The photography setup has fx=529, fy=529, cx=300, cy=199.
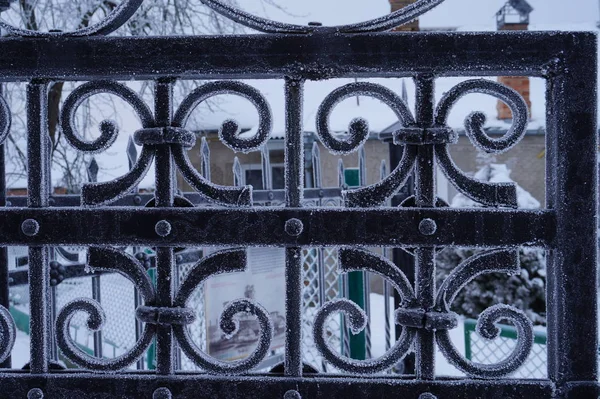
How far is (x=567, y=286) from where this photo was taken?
3.47 feet

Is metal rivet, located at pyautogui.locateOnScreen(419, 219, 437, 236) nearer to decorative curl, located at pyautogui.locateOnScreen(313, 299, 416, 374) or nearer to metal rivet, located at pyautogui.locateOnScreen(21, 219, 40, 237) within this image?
decorative curl, located at pyautogui.locateOnScreen(313, 299, 416, 374)

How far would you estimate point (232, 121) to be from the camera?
1.11m

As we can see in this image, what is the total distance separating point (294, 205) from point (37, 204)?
549 mm

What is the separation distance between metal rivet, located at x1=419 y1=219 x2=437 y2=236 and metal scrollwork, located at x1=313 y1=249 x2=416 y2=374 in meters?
0.09

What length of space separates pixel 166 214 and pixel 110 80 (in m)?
0.31

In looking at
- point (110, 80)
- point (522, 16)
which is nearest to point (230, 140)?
point (110, 80)

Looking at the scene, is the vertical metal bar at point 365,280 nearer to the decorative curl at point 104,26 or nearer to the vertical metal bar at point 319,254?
the vertical metal bar at point 319,254

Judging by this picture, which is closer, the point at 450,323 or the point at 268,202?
the point at 450,323

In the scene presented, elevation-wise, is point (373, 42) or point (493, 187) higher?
point (373, 42)

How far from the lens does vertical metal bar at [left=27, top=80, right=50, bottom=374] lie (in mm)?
1121

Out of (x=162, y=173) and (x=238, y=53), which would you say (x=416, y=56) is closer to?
(x=238, y=53)

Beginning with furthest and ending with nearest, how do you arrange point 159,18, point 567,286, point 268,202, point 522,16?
point 522,16 → point 159,18 → point 268,202 → point 567,286

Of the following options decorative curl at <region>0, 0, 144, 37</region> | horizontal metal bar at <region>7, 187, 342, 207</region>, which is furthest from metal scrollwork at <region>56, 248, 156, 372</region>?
horizontal metal bar at <region>7, 187, 342, 207</region>

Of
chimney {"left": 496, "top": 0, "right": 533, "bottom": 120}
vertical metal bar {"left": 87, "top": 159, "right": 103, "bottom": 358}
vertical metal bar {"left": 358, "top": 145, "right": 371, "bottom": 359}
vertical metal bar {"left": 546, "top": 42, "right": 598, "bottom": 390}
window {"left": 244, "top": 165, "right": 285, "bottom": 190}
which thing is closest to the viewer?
vertical metal bar {"left": 546, "top": 42, "right": 598, "bottom": 390}
